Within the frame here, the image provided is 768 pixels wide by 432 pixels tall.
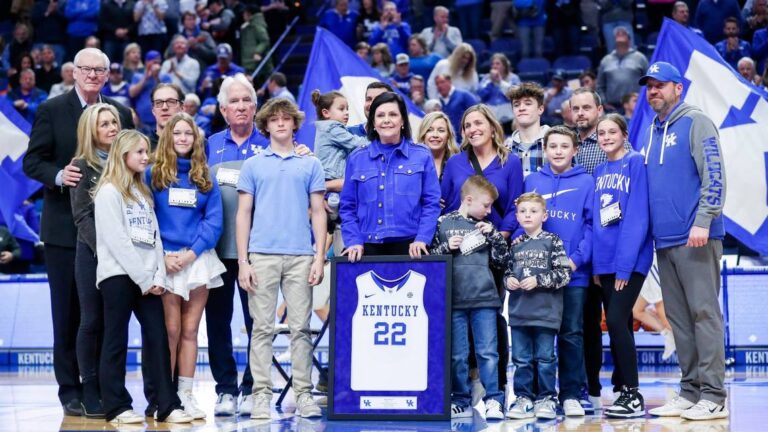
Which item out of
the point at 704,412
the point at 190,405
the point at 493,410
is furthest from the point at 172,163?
the point at 704,412

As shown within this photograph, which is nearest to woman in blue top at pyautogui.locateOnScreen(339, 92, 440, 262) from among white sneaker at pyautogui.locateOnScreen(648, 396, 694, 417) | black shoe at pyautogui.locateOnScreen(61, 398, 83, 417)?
white sneaker at pyautogui.locateOnScreen(648, 396, 694, 417)

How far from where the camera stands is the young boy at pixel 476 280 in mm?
7637

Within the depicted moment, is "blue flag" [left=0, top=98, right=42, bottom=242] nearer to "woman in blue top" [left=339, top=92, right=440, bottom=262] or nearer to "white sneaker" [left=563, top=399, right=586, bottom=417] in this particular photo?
"woman in blue top" [left=339, top=92, right=440, bottom=262]

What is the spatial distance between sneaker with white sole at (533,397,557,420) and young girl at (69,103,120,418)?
291 cm

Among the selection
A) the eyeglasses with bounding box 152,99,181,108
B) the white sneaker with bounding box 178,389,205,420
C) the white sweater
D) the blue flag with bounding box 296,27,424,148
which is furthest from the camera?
the blue flag with bounding box 296,27,424,148

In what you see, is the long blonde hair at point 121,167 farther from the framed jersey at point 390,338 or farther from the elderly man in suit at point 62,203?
the framed jersey at point 390,338

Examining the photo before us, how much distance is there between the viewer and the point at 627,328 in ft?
25.7

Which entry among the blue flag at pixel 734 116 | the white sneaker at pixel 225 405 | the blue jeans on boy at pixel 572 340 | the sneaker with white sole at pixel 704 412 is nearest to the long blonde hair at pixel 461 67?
the blue flag at pixel 734 116

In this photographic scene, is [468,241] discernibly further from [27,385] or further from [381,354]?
[27,385]

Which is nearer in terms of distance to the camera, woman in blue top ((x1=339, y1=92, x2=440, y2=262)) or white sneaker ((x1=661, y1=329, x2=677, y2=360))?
woman in blue top ((x1=339, y1=92, x2=440, y2=262))

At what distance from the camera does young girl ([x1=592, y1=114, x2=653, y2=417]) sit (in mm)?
7695

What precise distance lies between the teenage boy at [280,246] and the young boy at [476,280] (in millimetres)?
897

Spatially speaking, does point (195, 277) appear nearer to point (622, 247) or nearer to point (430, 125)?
point (430, 125)

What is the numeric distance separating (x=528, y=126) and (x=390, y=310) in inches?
66.9
